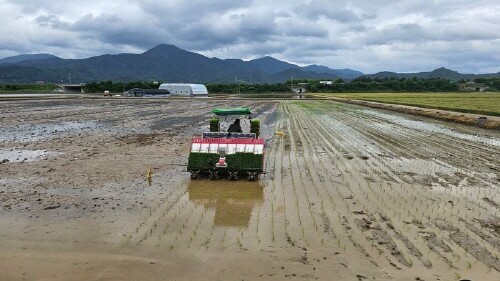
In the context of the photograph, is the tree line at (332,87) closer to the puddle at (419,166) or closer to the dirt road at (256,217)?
the dirt road at (256,217)

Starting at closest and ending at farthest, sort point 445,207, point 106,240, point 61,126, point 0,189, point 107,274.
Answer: point 107,274 → point 106,240 → point 445,207 → point 0,189 → point 61,126

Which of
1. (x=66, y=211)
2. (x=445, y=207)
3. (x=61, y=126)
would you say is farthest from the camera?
(x=61, y=126)

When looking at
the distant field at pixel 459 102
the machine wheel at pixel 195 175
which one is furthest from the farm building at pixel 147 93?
the machine wheel at pixel 195 175

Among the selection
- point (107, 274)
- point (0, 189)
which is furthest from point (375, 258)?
point (0, 189)

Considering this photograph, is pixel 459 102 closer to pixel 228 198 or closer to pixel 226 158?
pixel 226 158

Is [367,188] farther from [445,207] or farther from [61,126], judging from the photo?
[61,126]

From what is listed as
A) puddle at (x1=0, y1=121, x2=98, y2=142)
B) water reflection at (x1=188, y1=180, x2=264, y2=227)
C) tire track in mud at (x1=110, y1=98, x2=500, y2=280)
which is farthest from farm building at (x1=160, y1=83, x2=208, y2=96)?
water reflection at (x1=188, y1=180, x2=264, y2=227)

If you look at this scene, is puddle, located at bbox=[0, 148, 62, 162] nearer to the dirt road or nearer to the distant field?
the dirt road
